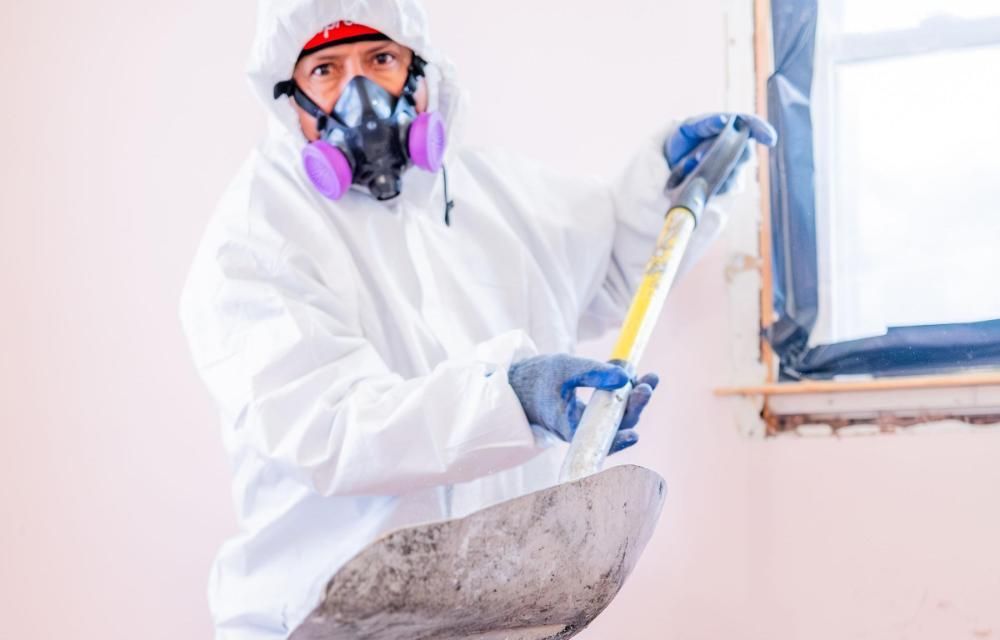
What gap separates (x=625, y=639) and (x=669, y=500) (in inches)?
10.2

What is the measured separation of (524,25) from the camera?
2078 millimetres

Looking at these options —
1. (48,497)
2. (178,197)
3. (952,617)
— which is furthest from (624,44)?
(48,497)

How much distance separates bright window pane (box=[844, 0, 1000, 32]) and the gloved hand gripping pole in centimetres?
36

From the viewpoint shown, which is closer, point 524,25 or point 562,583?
point 562,583

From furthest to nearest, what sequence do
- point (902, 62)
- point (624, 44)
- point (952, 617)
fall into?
point (624, 44), point (902, 62), point (952, 617)

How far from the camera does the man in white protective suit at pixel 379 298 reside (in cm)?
133

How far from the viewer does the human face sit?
163cm

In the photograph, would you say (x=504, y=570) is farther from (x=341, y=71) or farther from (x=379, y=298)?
(x=341, y=71)

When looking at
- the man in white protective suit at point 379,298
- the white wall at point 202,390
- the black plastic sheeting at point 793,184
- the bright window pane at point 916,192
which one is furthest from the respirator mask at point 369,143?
the bright window pane at point 916,192

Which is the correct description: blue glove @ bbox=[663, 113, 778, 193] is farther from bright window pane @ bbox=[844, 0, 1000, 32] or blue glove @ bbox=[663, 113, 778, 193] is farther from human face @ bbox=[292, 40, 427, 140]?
human face @ bbox=[292, 40, 427, 140]

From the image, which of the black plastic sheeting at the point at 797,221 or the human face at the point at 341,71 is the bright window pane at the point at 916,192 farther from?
the human face at the point at 341,71

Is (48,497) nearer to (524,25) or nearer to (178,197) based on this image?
(178,197)

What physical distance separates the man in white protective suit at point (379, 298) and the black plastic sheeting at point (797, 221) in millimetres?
149

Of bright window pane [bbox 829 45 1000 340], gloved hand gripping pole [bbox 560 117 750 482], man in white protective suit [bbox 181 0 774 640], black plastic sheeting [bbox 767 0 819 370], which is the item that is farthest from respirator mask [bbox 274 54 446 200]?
bright window pane [bbox 829 45 1000 340]
